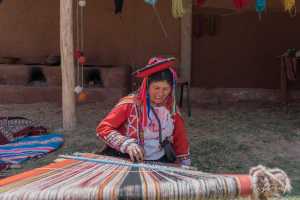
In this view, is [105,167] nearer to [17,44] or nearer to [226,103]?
[226,103]

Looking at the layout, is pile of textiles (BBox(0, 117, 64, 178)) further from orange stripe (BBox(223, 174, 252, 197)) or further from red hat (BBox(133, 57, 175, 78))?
orange stripe (BBox(223, 174, 252, 197))

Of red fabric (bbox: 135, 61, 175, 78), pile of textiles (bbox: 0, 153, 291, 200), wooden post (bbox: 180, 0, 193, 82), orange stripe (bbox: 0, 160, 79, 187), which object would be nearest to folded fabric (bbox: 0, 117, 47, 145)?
red fabric (bbox: 135, 61, 175, 78)

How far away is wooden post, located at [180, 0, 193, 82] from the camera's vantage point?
264 inches

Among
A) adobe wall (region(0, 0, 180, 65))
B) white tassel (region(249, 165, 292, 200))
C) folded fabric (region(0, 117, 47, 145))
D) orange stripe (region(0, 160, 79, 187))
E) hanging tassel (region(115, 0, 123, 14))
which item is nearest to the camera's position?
white tassel (region(249, 165, 292, 200))

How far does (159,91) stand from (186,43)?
473 centimetres

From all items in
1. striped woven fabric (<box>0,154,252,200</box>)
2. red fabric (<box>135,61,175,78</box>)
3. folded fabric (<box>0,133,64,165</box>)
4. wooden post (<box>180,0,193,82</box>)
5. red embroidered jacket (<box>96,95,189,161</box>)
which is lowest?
folded fabric (<box>0,133,64,165</box>)

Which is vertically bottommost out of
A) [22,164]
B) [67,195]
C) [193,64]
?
[22,164]

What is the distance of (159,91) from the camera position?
2166mm

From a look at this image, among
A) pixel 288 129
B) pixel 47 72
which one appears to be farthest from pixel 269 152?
pixel 47 72

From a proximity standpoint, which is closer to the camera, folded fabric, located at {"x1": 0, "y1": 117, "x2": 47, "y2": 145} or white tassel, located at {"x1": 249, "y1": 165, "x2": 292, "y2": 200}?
white tassel, located at {"x1": 249, "y1": 165, "x2": 292, "y2": 200}

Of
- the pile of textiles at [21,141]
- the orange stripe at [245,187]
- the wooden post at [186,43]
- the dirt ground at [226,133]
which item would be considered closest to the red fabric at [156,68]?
the orange stripe at [245,187]

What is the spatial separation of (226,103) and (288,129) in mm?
2028

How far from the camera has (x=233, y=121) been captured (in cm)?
530

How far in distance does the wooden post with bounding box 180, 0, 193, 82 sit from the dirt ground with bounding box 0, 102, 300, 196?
2.21ft
